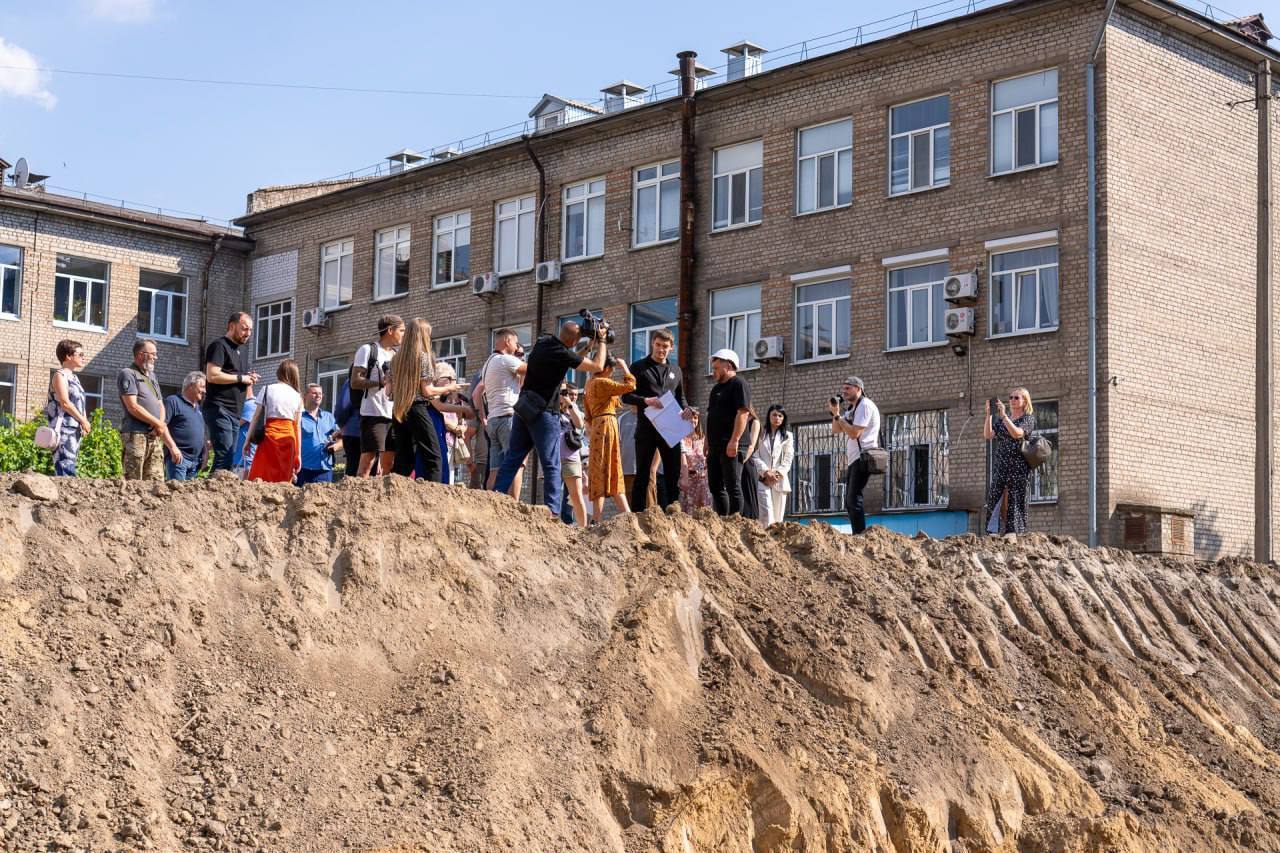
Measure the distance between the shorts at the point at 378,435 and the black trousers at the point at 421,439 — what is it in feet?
0.23

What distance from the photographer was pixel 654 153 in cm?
3155

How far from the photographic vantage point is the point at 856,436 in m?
15.9

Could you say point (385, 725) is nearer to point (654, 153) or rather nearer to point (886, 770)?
point (886, 770)

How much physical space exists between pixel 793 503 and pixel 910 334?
3.52 meters

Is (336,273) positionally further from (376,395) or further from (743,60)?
(376,395)

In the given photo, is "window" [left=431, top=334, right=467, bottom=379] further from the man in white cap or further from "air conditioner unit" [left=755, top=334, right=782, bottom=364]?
the man in white cap

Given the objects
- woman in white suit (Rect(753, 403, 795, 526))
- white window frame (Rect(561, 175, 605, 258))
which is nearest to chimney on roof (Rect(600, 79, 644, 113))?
white window frame (Rect(561, 175, 605, 258))

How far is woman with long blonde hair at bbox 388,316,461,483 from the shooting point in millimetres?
12281

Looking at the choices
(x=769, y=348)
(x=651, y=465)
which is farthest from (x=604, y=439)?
(x=769, y=348)

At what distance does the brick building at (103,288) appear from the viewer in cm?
3744

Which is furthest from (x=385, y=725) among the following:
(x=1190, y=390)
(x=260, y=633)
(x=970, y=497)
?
(x=1190, y=390)

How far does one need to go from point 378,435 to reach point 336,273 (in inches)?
1011

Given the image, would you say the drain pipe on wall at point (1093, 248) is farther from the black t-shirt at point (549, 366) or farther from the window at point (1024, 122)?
the black t-shirt at point (549, 366)

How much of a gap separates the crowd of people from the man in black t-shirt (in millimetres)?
13
